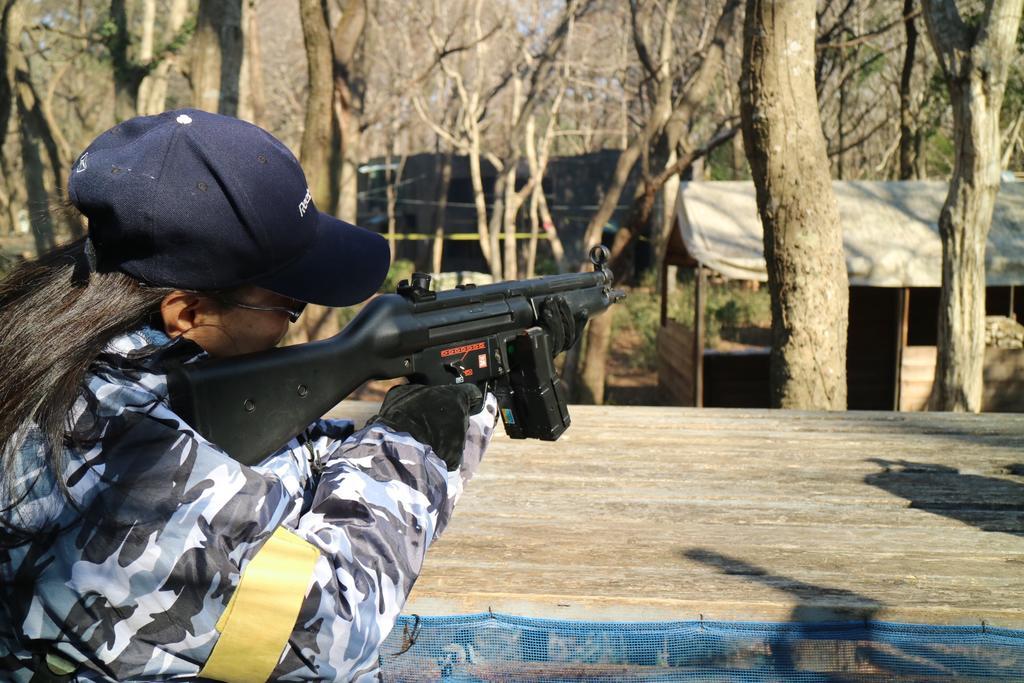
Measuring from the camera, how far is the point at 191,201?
1448mm

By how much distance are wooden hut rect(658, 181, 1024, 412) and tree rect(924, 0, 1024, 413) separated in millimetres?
1881

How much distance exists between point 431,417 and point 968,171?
20.9 feet

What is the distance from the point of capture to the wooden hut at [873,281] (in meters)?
9.05

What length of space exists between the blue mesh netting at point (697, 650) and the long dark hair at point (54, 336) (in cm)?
125

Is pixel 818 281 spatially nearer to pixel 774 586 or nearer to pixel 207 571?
pixel 774 586

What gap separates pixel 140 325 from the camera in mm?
1547

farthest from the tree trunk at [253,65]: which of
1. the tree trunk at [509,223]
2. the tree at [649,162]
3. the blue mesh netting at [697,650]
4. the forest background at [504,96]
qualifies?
the blue mesh netting at [697,650]

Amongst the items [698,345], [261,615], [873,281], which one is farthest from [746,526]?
[698,345]

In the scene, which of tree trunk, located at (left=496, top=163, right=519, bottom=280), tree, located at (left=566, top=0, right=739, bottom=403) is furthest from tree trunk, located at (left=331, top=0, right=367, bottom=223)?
tree trunk, located at (left=496, top=163, right=519, bottom=280)

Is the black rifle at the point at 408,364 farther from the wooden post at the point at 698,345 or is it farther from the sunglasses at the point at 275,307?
the wooden post at the point at 698,345

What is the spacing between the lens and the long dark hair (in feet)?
4.48

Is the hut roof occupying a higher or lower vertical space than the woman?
lower

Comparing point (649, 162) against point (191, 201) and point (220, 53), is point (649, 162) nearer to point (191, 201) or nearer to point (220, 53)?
point (220, 53)

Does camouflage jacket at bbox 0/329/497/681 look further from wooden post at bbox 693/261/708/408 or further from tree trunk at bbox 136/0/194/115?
tree trunk at bbox 136/0/194/115
